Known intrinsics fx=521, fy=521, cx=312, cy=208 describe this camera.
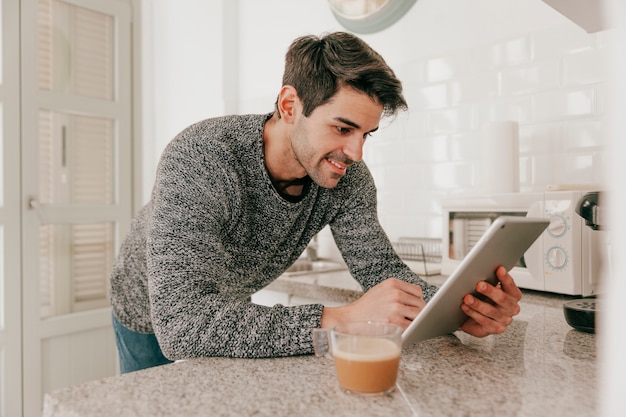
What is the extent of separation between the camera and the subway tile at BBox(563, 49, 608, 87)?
174 centimetres

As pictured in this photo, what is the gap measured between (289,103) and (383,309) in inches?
22.6

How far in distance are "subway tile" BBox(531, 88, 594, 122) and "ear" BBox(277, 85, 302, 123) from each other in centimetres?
107

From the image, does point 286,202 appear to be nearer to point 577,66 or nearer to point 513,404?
point 513,404

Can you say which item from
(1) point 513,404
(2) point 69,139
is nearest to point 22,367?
(2) point 69,139

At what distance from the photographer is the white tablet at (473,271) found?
835 mm

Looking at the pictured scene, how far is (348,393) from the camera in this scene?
0.71 m

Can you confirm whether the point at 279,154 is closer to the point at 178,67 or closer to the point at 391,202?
the point at 391,202

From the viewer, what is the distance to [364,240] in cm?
132

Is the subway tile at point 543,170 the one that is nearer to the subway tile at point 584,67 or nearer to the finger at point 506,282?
the subway tile at point 584,67

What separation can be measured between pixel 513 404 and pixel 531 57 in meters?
1.55

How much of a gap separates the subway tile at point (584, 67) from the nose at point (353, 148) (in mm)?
1021

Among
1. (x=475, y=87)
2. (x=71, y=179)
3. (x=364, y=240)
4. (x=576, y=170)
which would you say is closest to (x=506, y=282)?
(x=364, y=240)

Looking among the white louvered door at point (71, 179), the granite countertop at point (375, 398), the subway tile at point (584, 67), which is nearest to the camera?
the granite countertop at point (375, 398)

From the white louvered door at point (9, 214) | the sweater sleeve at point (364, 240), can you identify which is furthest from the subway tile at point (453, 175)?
the white louvered door at point (9, 214)
